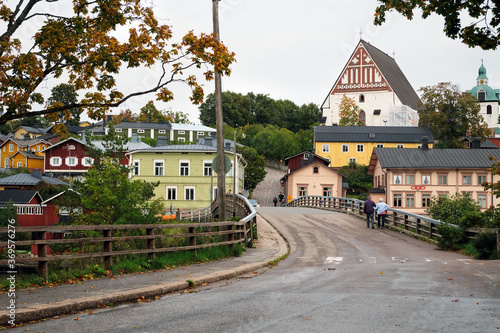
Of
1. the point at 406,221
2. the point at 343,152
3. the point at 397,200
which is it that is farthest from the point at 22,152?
the point at 406,221

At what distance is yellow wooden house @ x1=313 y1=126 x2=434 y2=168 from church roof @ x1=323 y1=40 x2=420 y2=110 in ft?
41.1

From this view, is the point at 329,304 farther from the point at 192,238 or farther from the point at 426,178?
the point at 426,178

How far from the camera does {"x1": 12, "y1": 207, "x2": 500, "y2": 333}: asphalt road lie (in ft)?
24.6

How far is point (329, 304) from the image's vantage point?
29.8 ft

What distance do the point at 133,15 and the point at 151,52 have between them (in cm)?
114

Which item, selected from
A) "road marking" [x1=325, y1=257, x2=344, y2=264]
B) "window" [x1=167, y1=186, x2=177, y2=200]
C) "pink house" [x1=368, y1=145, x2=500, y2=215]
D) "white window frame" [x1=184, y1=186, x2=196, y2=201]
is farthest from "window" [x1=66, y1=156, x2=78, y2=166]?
"road marking" [x1=325, y1=257, x2=344, y2=264]

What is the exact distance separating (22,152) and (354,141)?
5849 centimetres

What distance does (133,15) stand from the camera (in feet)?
41.9

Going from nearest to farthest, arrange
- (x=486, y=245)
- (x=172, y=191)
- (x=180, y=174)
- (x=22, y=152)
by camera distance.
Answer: (x=486, y=245) → (x=172, y=191) → (x=180, y=174) → (x=22, y=152)

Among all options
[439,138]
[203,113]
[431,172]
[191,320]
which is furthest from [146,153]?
[203,113]

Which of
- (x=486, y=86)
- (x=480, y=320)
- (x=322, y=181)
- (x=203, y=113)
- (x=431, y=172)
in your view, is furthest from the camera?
(x=486, y=86)

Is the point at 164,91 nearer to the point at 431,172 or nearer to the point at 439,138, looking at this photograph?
the point at 431,172

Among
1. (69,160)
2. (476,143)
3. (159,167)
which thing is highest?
(476,143)

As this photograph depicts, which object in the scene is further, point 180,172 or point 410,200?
point 410,200
